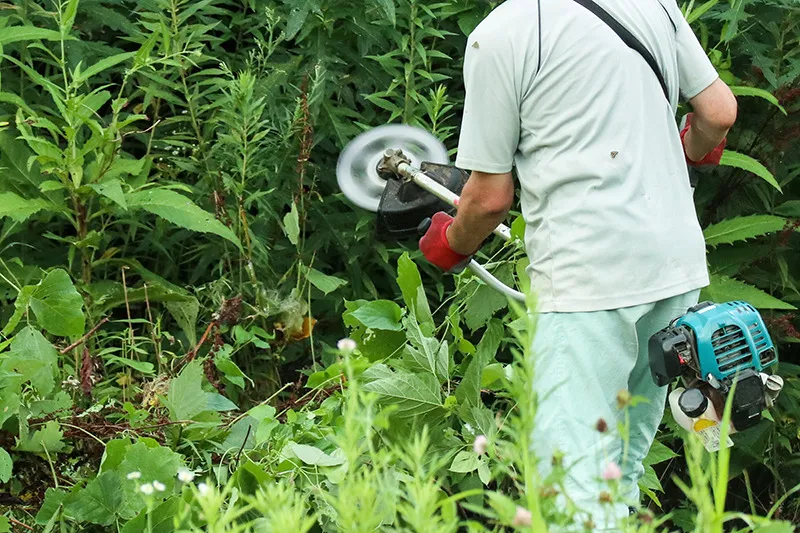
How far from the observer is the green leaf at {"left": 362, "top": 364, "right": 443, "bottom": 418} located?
3.52 meters

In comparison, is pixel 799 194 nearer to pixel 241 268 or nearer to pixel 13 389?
pixel 241 268

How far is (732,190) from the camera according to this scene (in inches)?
176

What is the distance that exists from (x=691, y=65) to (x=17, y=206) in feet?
7.35

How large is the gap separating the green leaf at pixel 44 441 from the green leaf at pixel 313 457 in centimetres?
71

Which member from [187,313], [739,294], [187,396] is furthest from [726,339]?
[187,313]

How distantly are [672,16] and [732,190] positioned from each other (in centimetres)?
161

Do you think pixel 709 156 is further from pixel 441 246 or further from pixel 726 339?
pixel 441 246

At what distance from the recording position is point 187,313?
434cm

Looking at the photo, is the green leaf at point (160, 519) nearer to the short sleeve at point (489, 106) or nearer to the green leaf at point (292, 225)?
the short sleeve at point (489, 106)

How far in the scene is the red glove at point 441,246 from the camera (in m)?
3.12

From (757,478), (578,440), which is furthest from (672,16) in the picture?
(757,478)

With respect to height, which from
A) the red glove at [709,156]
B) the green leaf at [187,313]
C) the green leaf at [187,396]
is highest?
the red glove at [709,156]

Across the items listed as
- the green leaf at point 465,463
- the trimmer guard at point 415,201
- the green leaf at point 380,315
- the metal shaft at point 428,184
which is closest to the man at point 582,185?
the metal shaft at point 428,184

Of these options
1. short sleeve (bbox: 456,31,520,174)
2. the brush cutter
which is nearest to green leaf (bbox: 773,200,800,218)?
the brush cutter
